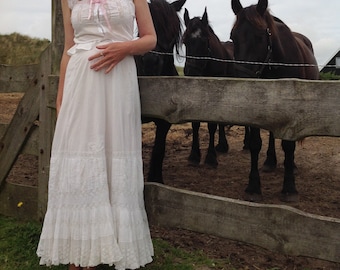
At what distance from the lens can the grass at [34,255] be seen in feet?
9.84

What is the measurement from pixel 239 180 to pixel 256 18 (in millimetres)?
2032

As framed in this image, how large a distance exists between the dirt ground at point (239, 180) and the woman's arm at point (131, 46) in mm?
1597

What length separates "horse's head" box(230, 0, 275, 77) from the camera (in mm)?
4641

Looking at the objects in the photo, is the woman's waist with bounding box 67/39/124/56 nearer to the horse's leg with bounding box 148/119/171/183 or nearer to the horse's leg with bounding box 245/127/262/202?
the horse's leg with bounding box 148/119/171/183

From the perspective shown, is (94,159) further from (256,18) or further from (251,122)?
(256,18)

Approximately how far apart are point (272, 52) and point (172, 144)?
3.30 meters

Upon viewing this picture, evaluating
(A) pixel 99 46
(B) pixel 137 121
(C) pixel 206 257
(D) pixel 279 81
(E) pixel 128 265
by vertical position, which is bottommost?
(C) pixel 206 257

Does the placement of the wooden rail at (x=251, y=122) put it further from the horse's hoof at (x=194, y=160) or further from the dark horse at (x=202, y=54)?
the horse's hoof at (x=194, y=160)

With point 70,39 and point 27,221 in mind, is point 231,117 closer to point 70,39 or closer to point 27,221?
point 70,39

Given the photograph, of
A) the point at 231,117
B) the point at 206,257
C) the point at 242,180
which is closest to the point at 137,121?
the point at 231,117

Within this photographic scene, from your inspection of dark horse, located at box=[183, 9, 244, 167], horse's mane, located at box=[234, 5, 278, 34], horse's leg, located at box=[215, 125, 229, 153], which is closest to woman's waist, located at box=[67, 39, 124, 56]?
horse's mane, located at box=[234, 5, 278, 34]

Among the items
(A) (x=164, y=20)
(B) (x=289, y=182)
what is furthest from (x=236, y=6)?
(B) (x=289, y=182)

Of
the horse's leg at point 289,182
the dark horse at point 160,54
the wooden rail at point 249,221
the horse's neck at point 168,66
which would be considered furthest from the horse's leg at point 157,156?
the wooden rail at point 249,221

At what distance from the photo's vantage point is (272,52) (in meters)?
4.90
